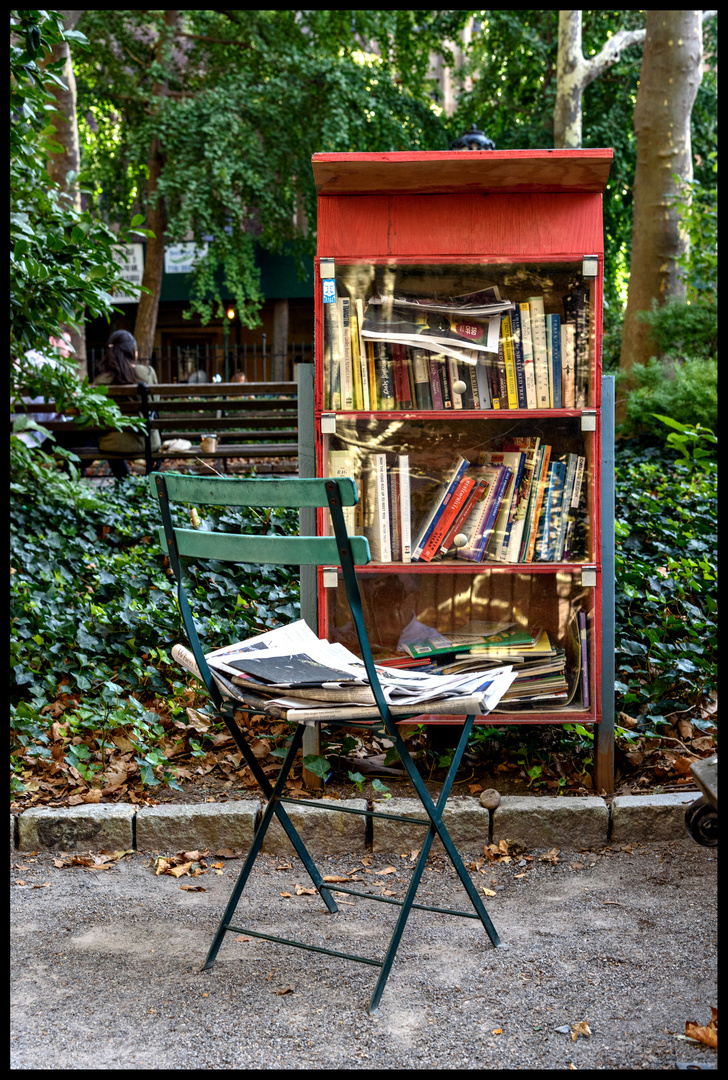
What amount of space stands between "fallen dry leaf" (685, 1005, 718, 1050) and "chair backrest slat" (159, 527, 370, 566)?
4.32ft

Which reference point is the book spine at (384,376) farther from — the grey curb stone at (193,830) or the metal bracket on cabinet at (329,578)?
the grey curb stone at (193,830)

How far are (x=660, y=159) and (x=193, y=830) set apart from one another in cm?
981

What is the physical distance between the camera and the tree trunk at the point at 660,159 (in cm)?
1032

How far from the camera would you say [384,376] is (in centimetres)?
364

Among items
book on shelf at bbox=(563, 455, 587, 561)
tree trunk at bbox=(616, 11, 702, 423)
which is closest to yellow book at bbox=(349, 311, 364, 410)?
book on shelf at bbox=(563, 455, 587, 561)

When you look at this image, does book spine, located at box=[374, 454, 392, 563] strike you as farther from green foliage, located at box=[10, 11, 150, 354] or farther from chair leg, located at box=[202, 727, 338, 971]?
green foliage, located at box=[10, 11, 150, 354]

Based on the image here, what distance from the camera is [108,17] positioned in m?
17.7

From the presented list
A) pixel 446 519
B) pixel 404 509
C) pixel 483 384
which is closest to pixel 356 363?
pixel 483 384

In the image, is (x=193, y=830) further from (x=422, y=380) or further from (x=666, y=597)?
(x=666, y=597)

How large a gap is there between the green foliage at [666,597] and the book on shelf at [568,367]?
1.26 metres

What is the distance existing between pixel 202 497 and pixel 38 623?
2.70 meters

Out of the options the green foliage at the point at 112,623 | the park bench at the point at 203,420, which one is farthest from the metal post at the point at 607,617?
the park bench at the point at 203,420

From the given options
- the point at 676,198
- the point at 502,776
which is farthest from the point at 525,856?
the point at 676,198

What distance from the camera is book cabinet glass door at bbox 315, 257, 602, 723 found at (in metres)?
3.56
